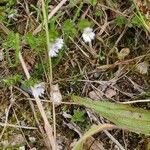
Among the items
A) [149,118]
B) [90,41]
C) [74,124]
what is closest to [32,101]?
[74,124]

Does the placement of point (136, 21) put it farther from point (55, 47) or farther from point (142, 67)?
point (55, 47)

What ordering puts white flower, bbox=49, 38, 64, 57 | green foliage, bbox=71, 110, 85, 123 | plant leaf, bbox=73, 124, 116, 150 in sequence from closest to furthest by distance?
1. plant leaf, bbox=73, 124, 116, 150
2. green foliage, bbox=71, 110, 85, 123
3. white flower, bbox=49, 38, 64, 57

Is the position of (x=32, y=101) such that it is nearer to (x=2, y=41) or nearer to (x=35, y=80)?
(x=35, y=80)

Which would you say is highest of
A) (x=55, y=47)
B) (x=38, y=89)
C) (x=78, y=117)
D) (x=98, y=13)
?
(x=98, y=13)

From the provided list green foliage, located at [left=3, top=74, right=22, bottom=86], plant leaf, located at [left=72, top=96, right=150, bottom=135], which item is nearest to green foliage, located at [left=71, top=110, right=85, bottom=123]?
plant leaf, located at [left=72, top=96, right=150, bottom=135]

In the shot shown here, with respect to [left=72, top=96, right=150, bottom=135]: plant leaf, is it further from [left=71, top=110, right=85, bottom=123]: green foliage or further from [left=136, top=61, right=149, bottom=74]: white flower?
[left=136, top=61, right=149, bottom=74]: white flower

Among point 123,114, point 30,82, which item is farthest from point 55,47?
point 123,114

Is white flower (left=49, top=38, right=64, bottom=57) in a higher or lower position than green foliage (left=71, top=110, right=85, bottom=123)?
higher
